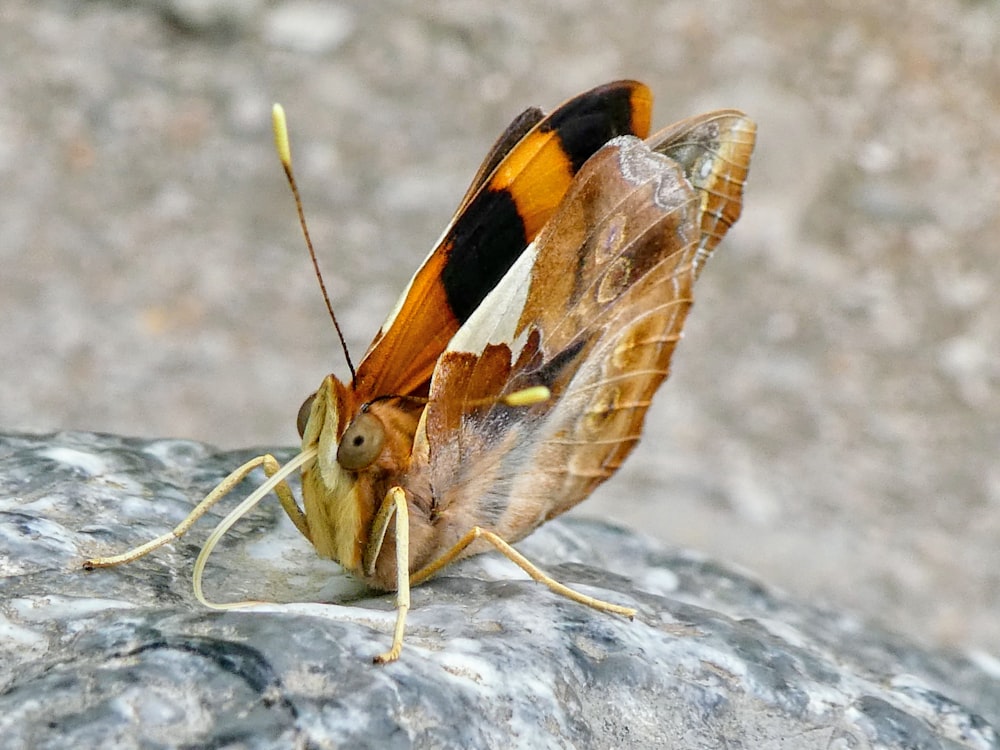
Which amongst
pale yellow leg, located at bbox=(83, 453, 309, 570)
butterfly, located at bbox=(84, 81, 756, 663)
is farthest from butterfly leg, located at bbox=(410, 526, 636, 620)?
pale yellow leg, located at bbox=(83, 453, 309, 570)

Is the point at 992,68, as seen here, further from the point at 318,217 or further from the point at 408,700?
the point at 408,700

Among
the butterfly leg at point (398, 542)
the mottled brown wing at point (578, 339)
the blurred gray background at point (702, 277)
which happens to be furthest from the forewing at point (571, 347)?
the blurred gray background at point (702, 277)

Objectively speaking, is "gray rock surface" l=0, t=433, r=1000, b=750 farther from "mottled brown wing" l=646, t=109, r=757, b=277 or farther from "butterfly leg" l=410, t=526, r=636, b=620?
"mottled brown wing" l=646, t=109, r=757, b=277

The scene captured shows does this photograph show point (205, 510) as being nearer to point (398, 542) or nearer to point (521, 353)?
point (398, 542)

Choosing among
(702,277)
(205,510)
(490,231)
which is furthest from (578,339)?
(702,277)

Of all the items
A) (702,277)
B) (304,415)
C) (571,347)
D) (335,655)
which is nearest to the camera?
(335,655)

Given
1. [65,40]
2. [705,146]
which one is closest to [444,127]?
[65,40]

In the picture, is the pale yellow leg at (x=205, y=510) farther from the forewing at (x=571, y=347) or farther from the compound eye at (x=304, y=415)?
the forewing at (x=571, y=347)
